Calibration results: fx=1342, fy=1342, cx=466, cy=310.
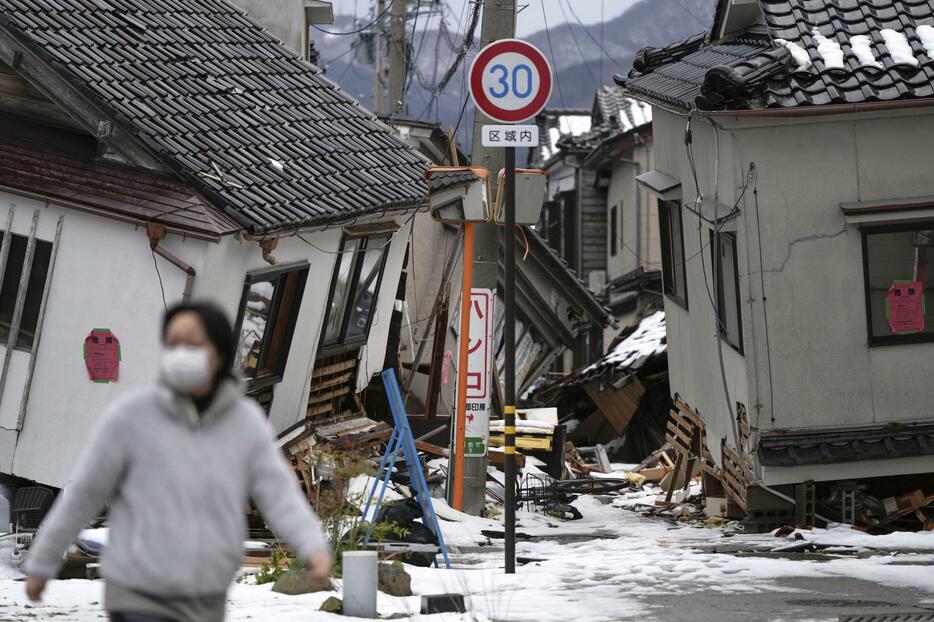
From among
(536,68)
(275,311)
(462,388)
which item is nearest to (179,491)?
(536,68)

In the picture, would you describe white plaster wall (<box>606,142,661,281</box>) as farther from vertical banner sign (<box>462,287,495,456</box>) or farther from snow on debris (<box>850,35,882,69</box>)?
snow on debris (<box>850,35,882,69</box>)

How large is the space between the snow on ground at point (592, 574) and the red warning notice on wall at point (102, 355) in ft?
10.3

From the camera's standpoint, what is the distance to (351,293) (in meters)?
16.8

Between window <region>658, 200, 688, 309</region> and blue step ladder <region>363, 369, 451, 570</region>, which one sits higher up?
window <region>658, 200, 688, 309</region>

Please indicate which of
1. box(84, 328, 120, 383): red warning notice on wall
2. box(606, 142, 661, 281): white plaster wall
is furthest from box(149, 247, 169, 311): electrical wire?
box(606, 142, 661, 281): white plaster wall

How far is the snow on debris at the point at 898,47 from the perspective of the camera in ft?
40.3

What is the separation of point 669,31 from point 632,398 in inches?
1589

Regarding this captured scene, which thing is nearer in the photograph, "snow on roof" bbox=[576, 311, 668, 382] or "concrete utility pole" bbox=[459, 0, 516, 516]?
"concrete utility pole" bbox=[459, 0, 516, 516]

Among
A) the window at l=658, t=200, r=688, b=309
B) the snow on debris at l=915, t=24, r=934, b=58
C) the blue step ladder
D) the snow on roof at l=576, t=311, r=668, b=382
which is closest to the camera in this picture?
the blue step ladder

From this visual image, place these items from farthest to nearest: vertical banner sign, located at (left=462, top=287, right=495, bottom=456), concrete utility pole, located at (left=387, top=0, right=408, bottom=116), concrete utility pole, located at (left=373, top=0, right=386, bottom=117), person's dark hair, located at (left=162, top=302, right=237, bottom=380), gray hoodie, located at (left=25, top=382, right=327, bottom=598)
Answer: concrete utility pole, located at (left=373, top=0, right=386, bottom=117) → concrete utility pole, located at (left=387, top=0, right=408, bottom=116) → vertical banner sign, located at (left=462, top=287, right=495, bottom=456) → person's dark hair, located at (left=162, top=302, right=237, bottom=380) → gray hoodie, located at (left=25, top=382, right=327, bottom=598)

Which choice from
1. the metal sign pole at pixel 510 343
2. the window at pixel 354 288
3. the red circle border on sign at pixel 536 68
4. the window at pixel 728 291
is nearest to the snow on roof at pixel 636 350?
the window at pixel 354 288

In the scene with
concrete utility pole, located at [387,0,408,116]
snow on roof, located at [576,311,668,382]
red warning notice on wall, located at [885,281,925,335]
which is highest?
concrete utility pole, located at [387,0,408,116]

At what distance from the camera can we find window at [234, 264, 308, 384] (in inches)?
540

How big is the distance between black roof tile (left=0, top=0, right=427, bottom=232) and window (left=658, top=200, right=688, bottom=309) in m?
3.35
